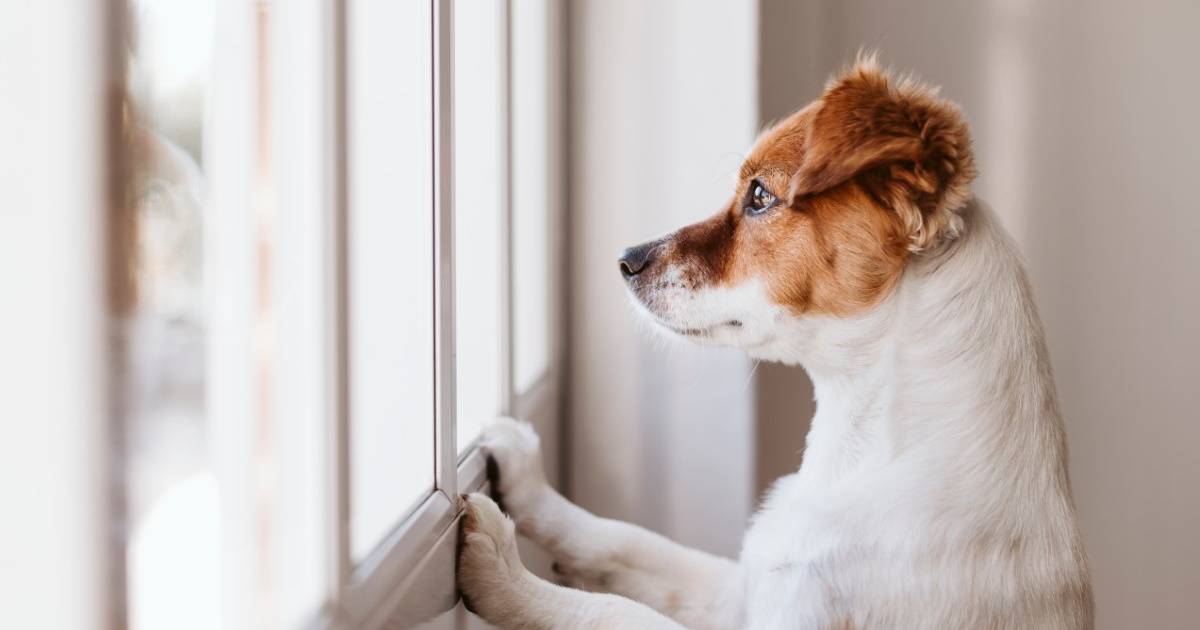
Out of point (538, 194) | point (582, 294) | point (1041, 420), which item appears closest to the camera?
point (1041, 420)

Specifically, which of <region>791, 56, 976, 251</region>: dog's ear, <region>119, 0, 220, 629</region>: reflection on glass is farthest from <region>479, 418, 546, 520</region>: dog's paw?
<region>119, 0, 220, 629</region>: reflection on glass

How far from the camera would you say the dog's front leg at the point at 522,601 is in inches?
38.9

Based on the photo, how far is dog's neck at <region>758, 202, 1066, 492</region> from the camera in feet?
3.28

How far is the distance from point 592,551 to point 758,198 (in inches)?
20.6

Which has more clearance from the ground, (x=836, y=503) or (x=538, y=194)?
(x=538, y=194)

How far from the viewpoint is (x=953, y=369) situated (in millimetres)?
1015

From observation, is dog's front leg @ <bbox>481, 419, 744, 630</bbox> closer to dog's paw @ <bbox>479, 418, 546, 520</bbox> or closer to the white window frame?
dog's paw @ <bbox>479, 418, 546, 520</bbox>

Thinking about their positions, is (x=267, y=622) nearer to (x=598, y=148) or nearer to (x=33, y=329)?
(x=33, y=329)

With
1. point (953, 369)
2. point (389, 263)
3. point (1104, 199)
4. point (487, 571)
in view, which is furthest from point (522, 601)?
point (1104, 199)

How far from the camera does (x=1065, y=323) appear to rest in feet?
6.56

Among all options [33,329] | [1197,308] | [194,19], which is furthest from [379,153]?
[1197,308]

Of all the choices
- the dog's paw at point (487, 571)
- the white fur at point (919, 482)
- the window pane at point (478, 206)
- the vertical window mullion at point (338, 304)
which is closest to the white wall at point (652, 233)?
the window pane at point (478, 206)

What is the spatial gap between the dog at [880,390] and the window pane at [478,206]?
0.88 feet

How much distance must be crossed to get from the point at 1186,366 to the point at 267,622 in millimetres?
1977
